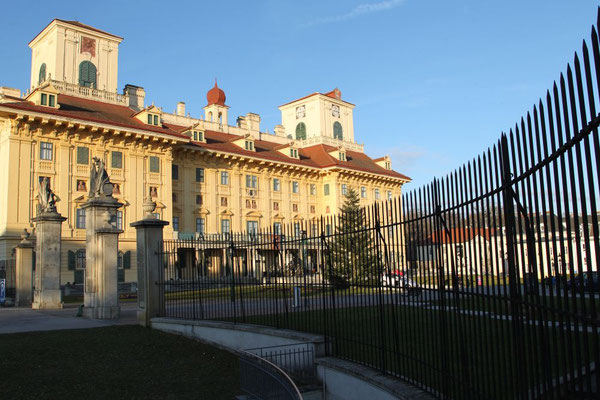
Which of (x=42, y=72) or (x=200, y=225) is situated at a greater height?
(x=42, y=72)

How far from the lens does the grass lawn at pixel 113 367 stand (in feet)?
27.7

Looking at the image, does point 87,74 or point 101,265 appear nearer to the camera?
point 101,265

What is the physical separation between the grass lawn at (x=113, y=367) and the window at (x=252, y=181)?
137 ft

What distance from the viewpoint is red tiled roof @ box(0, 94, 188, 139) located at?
38156 millimetres

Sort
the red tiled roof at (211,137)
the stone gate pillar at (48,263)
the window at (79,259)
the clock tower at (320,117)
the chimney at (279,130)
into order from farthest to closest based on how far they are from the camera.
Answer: the clock tower at (320,117)
the chimney at (279,130)
the red tiled roof at (211,137)
the window at (79,259)
the stone gate pillar at (48,263)

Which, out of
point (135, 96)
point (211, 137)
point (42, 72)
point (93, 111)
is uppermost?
point (42, 72)

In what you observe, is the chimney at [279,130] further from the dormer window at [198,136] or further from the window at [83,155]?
the window at [83,155]

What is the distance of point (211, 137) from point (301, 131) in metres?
20.3

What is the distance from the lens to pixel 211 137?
56.0 metres

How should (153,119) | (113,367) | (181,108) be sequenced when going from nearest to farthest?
(113,367) < (153,119) < (181,108)

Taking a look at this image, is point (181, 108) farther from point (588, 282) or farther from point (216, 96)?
point (588, 282)

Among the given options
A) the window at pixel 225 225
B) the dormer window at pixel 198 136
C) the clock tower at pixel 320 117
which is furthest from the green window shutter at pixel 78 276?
the clock tower at pixel 320 117

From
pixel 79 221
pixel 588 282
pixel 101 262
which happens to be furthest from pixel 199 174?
pixel 588 282

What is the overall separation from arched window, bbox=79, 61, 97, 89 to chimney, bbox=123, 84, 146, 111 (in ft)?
12.0
